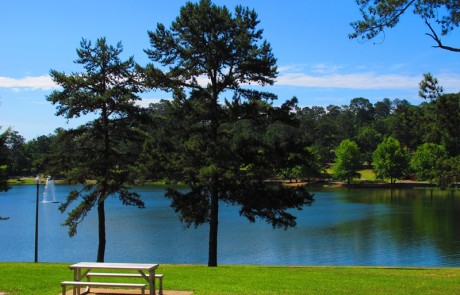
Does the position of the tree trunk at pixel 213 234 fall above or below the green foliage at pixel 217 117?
below

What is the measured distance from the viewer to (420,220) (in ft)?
137

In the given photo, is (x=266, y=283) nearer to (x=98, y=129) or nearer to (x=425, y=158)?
(x=98, y=129)

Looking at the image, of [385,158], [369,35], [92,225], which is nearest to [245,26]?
[369,35]

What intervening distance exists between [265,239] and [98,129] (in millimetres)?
16619

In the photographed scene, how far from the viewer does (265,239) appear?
3325cm

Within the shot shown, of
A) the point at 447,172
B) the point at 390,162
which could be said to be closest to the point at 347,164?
the point at 390,162

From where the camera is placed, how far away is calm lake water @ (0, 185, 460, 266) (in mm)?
27250

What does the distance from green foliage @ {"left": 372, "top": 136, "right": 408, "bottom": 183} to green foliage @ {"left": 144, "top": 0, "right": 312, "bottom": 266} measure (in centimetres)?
7356

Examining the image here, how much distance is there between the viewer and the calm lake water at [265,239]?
89.4 feet

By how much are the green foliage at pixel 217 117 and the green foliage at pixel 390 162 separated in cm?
7356

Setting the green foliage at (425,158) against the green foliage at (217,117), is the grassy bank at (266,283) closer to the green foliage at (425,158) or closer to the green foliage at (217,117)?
the green foliage at (217,117)

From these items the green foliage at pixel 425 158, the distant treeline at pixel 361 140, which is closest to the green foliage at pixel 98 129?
the distant treeline at pixel 361 140

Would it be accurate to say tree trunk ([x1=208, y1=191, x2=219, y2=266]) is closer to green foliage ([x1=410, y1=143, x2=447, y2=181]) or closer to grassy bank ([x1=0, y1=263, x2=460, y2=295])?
grassy bank ([x1=0, y1=263, x2=460, y2=295])

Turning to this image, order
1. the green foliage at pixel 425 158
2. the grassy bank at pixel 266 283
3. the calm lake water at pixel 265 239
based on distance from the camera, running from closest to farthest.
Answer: the grassy bank at pixel 266 283, the calm lake water at pixel 265 239, the green foliage at pixel 425 158
